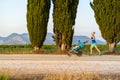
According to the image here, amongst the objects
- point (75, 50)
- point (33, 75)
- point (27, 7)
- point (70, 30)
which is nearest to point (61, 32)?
point (70, 30)

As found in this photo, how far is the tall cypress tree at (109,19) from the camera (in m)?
38.0

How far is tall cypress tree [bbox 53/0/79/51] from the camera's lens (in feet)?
125

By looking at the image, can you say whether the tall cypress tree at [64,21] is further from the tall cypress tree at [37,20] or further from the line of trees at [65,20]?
the tall cypress tree at [37,20]

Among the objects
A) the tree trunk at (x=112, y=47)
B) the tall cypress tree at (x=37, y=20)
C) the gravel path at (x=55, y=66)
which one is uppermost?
the gravel path at (x=55, y=66)

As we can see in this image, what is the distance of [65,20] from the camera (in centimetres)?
3803

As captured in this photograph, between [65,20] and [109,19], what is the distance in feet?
12.4

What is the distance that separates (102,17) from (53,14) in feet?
14.0

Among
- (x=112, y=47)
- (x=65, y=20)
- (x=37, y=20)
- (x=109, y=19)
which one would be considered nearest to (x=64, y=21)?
(x=65, y=20)

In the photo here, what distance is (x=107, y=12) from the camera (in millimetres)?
38469

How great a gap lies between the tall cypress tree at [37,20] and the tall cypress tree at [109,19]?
4.54 metres

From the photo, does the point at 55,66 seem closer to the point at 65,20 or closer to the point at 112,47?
the point at 65,20

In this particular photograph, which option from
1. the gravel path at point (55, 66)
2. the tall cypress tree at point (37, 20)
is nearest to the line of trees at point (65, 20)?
the tall cypress tree at point (37, 20)

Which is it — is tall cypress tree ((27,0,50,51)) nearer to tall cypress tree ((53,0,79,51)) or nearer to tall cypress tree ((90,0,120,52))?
tall cypress tree ((53,0,79,51))

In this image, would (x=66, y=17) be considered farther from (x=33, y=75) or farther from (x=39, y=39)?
(x=33, y=75)
